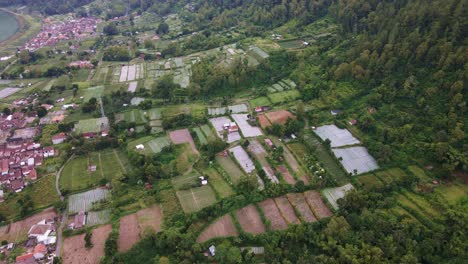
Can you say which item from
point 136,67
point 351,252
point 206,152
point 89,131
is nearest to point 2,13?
point 136,67

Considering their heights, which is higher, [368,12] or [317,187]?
[368,12]

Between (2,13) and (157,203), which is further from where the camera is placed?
(2,13)

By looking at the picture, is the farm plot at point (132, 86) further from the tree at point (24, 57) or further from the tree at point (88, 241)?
the tree at point (88, 241)

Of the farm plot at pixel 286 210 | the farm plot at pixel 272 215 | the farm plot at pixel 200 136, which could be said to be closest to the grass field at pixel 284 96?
the farm plot at pixel 200 136

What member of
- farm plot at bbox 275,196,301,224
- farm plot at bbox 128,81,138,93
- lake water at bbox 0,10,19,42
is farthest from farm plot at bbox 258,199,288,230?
lake water at bbox 0,10,19,42

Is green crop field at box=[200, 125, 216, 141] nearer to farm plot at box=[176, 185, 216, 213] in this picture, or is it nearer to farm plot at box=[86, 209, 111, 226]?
farm plot at box=[176, 185, 216, 213]

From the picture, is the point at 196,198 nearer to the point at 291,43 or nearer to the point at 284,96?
the point at 284,96

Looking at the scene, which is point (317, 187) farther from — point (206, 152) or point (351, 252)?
point (206, 152)
